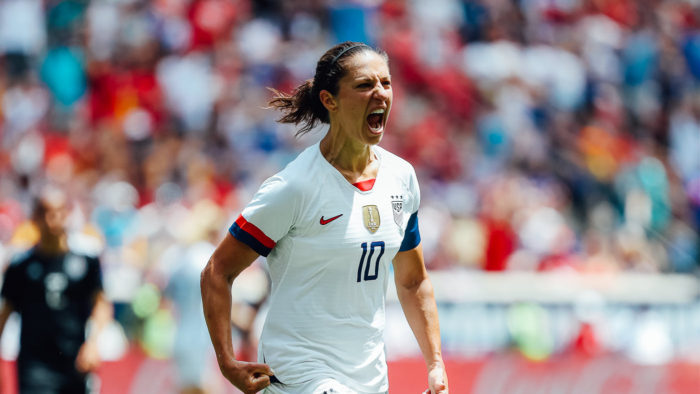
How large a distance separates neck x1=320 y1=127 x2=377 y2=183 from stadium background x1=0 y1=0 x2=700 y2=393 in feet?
14.0

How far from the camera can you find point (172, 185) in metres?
12.7

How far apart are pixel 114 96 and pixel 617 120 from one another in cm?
795

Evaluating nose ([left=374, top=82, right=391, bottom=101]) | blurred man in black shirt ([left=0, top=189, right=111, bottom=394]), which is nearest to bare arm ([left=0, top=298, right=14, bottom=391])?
blurred man in black shirt ([left=0, top=189, right=111, bottom=394])

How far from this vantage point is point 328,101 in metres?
4.66

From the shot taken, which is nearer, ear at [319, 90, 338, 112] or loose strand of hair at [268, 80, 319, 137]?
ear at [319, 90, 338, 112]

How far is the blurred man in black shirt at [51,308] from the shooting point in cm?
713

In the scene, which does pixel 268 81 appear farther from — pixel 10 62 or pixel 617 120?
pixel 617 120

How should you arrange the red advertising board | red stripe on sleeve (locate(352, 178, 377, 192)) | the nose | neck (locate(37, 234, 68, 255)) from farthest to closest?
1. the red advertising board
2. neck (locate(37, 234, 68, 255))
3. red stripe on sleeve (locate(352, 178, 377, 192))
4. the nose

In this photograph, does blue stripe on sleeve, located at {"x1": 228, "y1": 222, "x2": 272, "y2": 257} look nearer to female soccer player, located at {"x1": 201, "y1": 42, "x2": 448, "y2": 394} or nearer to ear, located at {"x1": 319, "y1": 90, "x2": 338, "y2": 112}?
female soccer player, located at {"x1": 201, "y1": 42, "x2": 448, "y2": 394}

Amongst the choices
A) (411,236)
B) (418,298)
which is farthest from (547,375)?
(411,236)

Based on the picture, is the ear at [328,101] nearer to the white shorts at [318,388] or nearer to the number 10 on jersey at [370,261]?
the number 10 on jersey at [370,261]

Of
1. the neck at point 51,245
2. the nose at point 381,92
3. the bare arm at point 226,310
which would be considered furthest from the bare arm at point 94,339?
the nose at point 381,92

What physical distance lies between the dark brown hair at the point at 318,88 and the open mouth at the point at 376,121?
201mm

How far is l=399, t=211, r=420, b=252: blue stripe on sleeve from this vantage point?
4.84m
